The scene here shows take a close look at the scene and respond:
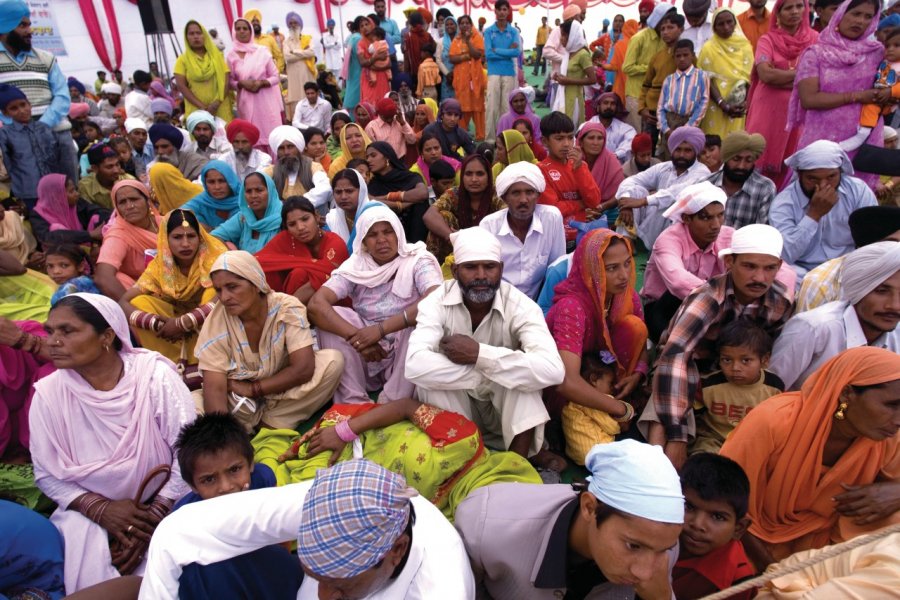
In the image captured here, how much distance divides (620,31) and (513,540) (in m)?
12.5

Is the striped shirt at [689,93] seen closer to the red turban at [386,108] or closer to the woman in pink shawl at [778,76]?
the woman in pink shawl at [778,76]

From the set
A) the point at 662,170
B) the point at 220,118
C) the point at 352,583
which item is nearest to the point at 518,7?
the point at 220,118

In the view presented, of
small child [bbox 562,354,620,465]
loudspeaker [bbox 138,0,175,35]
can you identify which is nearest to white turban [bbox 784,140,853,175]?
small child [bbox 562,354,620,465]

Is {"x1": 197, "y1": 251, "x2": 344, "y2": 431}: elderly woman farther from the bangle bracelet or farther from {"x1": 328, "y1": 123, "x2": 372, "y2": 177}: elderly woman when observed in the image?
{"x1": 328, "y1": 123, "x2": 372, "y2": 177}: elderly woman

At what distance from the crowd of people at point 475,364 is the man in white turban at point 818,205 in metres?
0.02

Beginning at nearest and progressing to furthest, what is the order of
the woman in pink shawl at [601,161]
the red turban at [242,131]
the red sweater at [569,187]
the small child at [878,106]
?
the small child at [878,106]
the red sweater at [569,187]
the woman in pink shawl at [601,161]
the red turban at [242,131]

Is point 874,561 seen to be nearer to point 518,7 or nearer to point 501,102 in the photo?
point 501,102

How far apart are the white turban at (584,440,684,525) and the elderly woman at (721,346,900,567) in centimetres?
76

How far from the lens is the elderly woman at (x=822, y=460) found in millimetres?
1787

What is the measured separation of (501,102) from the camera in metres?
8.48

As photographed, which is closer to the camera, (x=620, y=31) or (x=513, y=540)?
(x=513, y=540)

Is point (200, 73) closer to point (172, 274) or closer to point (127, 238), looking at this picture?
point (127, 238)

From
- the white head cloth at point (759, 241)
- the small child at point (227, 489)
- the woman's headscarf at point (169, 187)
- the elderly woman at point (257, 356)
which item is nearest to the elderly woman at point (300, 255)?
the elderly woman at point (257, 356)

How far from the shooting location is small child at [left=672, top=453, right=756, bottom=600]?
5.66 feet
